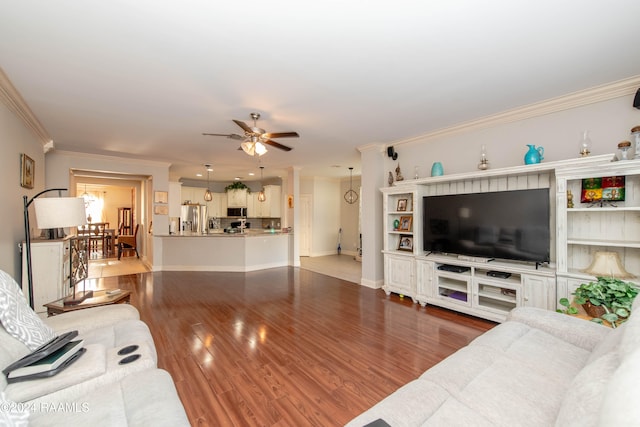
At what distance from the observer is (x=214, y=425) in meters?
1.77

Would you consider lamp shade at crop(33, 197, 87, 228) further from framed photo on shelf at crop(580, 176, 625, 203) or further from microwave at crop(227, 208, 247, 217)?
microwave at crop(227, 208, 247, 217)

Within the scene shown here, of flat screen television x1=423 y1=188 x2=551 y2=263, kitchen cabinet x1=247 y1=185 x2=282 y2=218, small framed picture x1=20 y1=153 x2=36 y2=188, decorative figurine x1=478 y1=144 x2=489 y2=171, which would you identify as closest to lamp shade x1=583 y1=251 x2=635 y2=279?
flat screen television x1=423 y1=188 x2=551 y2=263

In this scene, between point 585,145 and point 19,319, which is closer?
point 19,319

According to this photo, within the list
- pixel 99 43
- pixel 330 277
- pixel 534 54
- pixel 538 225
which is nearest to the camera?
A: pixel 99 43

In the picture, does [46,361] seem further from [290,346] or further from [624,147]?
[624,147]

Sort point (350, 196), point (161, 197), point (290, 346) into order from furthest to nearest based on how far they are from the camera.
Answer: point (350, 196) < point (161, 197) < point (290, 346)

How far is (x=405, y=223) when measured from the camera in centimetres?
459

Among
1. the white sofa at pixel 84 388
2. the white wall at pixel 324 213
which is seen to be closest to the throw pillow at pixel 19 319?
the white sofa at pixel 84 388

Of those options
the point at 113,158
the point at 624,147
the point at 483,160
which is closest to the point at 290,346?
the point at 483,160

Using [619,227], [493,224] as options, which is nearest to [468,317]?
[493,224]

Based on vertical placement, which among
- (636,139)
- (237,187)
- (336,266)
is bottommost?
(336,266)

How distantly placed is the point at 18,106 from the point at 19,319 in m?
2.81

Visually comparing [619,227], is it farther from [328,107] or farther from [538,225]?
[328,107]

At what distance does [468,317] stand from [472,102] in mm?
2670
